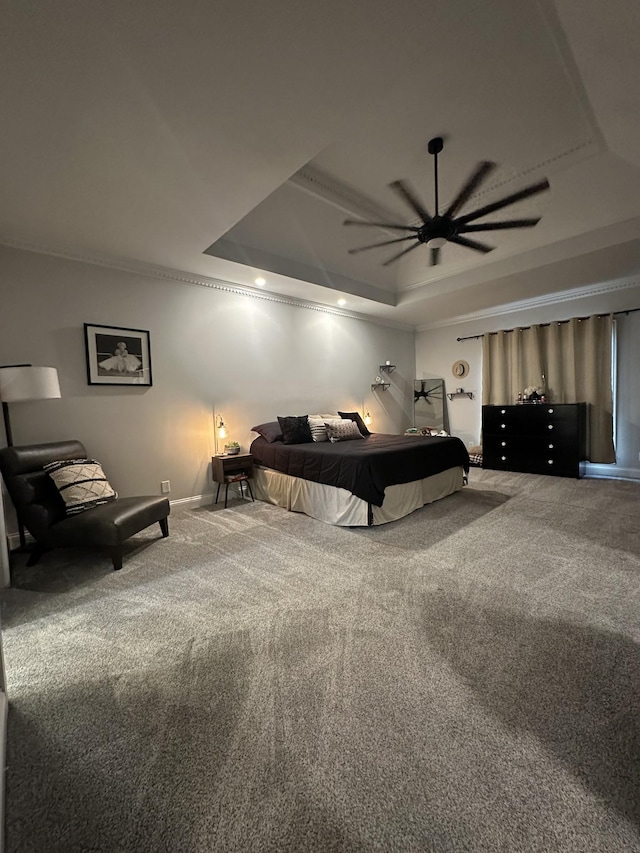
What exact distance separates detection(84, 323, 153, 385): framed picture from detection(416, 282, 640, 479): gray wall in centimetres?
519

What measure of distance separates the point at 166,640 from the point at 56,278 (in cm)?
334

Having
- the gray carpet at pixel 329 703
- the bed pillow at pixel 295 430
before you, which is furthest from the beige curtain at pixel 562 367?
the bed pillow at pixel 295 430

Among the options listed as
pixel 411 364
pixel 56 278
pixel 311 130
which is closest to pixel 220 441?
pixel 56 278

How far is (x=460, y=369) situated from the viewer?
634 cm

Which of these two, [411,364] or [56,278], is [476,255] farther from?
[56,278]

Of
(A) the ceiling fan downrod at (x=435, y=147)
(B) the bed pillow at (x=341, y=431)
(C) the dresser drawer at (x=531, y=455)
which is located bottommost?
(C) the dresser drawer at (x=531, y=455)

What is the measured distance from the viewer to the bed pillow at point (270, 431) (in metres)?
4.28

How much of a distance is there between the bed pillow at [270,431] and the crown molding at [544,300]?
13.5 ft

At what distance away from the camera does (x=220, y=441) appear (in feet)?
14.0

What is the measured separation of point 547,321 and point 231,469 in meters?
5.25

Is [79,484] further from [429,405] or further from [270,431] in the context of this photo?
[429,405]

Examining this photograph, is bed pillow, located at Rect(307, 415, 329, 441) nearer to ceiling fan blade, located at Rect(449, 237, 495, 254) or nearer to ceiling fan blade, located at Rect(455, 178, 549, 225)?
ceiling fan blade, located at Rect(449, 237, 495, 254)

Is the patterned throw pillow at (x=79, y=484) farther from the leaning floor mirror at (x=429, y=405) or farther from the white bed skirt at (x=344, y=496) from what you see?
the leaning floor mirror at (x=429, y=405)

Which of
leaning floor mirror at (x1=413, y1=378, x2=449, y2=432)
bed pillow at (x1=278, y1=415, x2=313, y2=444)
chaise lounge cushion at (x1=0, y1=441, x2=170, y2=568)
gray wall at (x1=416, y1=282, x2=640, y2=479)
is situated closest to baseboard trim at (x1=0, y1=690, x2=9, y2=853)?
→ chaise lounge cushion at (x1=0, y1=441, x2=170, y2=568)
